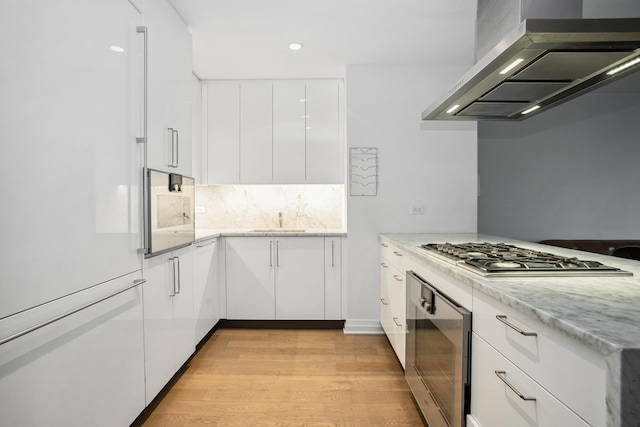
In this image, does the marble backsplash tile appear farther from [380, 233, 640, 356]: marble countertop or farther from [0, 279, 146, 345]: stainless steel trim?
[380, 233, 640, 356]: marble countertop

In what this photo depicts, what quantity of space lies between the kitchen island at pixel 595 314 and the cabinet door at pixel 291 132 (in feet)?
8.04

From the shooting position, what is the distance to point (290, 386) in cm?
235

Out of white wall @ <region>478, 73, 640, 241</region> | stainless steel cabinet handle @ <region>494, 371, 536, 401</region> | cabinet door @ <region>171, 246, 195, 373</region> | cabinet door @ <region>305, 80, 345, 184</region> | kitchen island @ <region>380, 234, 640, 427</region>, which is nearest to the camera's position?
kitchen island @ <region>380, 234, 640, 427</region>

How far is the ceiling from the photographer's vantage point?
2.36 meters

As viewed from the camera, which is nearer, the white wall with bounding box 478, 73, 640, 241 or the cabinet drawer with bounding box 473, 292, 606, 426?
the cabinet drawer with bounding box 473, 292, 606, 426

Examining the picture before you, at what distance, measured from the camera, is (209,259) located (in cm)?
314

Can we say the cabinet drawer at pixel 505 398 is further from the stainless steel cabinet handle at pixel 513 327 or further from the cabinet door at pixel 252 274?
the cabinet door at pixel 252 274

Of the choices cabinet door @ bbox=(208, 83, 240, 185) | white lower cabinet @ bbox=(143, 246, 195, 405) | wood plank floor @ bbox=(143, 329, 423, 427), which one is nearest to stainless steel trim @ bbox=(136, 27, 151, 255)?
white lower cabinet @ bbox=(143, 246, 195, 405)

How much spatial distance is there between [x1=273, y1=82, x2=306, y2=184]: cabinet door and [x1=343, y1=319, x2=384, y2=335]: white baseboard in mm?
1489

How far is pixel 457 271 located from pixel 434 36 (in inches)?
83.9

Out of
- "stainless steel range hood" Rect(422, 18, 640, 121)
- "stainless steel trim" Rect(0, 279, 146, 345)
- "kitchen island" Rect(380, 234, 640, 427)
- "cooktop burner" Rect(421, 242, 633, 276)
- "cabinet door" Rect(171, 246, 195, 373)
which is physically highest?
"stainless steel range hood" Rect(422, 18, 640, 121)

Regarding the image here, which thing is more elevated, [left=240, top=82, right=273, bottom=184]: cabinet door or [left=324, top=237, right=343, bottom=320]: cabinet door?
[left=240, top=82, right=273, bottom=184]: cabinet door

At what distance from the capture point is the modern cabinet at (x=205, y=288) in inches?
110

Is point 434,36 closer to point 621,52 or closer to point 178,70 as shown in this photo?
point 621,52
